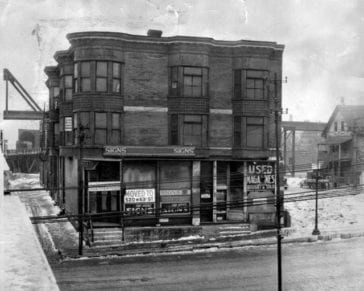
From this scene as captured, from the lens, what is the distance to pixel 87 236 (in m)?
26.9

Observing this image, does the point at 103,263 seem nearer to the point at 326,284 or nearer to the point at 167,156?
the point at 167,156

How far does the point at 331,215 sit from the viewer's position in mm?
35844

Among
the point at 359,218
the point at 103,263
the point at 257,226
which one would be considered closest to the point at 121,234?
the point at 103,263

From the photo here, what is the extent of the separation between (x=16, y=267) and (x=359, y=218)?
33883 millimetres

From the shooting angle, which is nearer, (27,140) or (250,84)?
(250,84)

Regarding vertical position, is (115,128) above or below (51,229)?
above

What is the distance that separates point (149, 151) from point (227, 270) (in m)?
9.79

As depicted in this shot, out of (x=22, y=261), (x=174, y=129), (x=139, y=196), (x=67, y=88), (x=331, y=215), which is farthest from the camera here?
(x=331, y=215)

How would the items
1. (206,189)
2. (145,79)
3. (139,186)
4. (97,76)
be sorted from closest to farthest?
(97,76) < (139,186) < (145,79) < (206,189)

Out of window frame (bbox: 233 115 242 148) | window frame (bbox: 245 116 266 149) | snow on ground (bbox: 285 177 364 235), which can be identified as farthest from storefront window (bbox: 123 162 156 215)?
snow on ground (bbox: 285 177 364 235)

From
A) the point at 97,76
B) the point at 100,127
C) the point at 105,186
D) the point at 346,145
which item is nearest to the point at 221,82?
the point at 97,76

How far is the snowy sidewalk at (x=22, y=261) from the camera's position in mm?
3721

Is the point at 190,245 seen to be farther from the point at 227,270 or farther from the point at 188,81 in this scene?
the point at 188,81

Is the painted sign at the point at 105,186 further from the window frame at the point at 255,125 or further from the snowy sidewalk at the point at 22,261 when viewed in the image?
the snowy sidewalk at the point at 22,261
